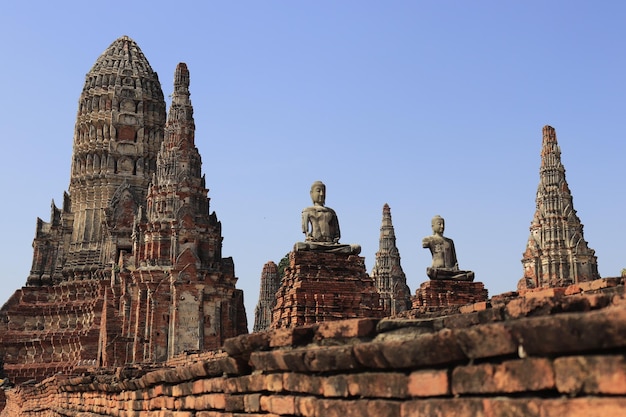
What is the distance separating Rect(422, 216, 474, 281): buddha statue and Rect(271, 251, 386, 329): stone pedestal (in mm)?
1841

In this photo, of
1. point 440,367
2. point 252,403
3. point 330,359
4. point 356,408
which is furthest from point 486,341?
point 252,403

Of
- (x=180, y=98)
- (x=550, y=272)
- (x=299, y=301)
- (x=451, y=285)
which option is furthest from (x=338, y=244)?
(x=550, y=272)

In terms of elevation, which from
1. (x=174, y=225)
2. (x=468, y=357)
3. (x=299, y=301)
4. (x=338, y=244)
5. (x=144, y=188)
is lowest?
(x=468, y=357)

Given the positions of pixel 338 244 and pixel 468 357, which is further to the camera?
pixel 338 244

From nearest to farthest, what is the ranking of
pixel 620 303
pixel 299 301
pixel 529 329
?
pixel 529 329
pixel 620 303
pixel 299 301

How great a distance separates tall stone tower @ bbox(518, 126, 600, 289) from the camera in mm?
47844

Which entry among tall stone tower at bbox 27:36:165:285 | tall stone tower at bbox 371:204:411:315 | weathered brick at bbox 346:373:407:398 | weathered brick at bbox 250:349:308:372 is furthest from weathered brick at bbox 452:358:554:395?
tall stone tower at bbox 371:204:411:315

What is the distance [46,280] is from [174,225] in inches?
545

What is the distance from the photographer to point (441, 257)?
56.5ft

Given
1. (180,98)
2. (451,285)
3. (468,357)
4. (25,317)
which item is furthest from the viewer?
(25,317)

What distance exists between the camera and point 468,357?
384cm

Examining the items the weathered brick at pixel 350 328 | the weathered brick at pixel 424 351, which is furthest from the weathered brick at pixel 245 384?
the weathered brick at pixel 424 351

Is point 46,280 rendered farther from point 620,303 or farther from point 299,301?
point 620,303

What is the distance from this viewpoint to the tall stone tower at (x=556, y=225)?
47844 millimetres
